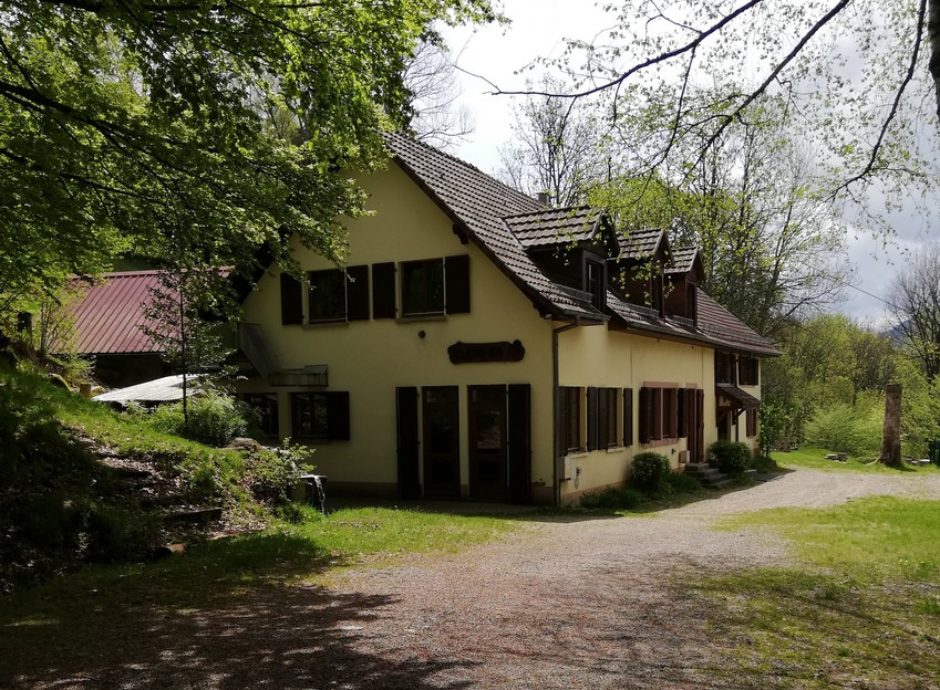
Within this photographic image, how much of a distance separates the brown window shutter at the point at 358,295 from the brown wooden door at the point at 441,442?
2330 mm

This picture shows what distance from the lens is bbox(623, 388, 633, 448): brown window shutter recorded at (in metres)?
20.5

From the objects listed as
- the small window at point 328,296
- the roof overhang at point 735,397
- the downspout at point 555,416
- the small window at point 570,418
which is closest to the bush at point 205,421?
the small window at point 328,296

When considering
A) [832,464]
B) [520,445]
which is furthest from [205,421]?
[832,464]

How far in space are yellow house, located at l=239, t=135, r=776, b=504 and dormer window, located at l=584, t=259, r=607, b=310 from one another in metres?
0.03

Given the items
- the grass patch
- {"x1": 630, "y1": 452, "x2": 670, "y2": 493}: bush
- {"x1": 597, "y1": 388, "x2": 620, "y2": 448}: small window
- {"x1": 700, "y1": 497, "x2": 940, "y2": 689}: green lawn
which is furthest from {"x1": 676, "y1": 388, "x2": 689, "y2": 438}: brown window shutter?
the grass patch

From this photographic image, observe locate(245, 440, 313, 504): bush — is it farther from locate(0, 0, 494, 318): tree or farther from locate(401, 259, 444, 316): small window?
locate(401, 259, 444, 316): small window

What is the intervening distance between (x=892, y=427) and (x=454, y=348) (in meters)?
22.5

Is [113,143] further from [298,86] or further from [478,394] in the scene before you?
[478,394]

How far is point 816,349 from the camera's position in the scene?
49719 mm

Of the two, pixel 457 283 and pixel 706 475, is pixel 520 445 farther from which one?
pixel 706 475

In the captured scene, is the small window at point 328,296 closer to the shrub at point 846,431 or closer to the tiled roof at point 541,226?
the tiled roof at point 541,226

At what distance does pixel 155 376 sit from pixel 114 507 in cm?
1362

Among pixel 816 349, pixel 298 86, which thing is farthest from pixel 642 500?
pixel 816 349

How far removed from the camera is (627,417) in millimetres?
20719
